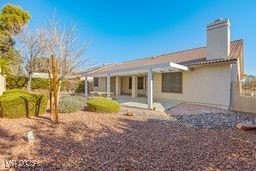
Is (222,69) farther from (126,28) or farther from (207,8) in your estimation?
(126,28)

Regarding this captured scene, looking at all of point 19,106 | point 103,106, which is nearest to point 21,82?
point 19,106

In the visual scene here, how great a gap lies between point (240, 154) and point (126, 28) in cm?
2049

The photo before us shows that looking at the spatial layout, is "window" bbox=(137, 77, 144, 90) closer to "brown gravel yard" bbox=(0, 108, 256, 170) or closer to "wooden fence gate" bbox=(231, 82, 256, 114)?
"wooden fence gate" bbox=(231, 82, 256, 114)

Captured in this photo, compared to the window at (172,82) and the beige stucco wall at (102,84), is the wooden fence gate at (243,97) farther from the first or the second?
the beige stucco wall at (102,84)

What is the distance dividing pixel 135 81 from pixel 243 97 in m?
12.4

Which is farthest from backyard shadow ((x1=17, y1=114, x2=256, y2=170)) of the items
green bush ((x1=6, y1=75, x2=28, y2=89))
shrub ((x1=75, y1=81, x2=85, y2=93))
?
shrub ((x1=75, y1=81, x2=85, y2=93))

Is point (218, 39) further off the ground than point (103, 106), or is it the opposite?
point (218, 39)

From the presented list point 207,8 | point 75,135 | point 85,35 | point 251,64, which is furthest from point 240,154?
point 251,64

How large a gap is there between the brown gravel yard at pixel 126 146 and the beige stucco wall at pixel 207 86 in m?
6.24

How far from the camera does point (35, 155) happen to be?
5.60 meters

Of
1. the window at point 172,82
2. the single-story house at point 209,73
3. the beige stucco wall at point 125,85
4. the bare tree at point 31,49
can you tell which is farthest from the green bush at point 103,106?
the beige stucco wall at point 125,85

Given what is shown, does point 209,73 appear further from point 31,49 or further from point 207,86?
point 31,49

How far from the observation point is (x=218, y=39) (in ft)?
52.4

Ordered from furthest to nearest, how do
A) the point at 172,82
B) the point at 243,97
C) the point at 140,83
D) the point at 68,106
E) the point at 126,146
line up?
the point at 140,83 < the point at 172,82 < the point at 243,97 < the point at 68,106 < the point at 126,146
